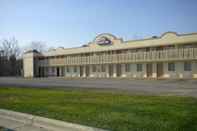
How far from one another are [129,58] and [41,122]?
32.5 metres

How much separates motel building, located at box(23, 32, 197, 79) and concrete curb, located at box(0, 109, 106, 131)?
2852cm

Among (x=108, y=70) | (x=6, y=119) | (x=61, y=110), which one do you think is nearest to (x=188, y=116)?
(x=61, y=110)

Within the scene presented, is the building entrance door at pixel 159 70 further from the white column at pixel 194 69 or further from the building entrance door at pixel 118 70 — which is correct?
the building entrance door at pixel 118 70

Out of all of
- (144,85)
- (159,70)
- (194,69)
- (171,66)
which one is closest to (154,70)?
(159,70)

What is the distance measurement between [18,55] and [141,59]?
72.7 m

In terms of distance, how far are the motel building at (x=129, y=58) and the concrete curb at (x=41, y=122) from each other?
2852 cm

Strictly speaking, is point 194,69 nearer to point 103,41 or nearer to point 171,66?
point 171,66

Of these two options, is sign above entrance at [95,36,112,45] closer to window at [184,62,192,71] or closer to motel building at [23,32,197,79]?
motel building at [23,32,197,79]

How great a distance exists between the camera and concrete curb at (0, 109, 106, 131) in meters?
6.39

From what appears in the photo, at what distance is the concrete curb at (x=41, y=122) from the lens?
6.39m

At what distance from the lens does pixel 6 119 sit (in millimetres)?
8234

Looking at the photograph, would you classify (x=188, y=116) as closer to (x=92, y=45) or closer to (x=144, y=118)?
(x=144, y=118)

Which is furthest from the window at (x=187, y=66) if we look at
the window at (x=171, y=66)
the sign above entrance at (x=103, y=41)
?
the sign above entrance at (x=103, y=41)

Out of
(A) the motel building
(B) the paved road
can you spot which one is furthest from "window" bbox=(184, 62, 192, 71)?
(B) the paved road
